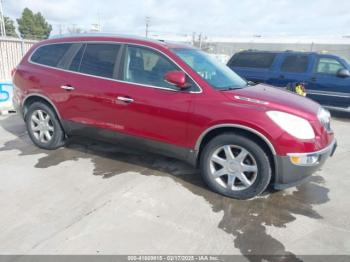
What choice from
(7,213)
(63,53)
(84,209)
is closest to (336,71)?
(63,53)

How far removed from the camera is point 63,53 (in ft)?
14.7

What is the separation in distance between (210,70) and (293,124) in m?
1.35

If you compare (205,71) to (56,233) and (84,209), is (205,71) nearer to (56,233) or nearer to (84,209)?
(84,209)

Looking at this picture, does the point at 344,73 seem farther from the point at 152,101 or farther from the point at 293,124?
the point at 152,101

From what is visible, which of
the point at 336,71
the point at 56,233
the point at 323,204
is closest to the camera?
the point at 56,233

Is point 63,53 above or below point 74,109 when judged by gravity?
above

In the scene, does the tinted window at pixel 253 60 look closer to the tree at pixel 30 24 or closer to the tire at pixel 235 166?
the tire at pixel 235 166

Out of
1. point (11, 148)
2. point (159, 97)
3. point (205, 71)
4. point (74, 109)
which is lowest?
point (11, 148)

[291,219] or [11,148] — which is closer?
[291,219]

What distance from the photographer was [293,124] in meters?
3.09

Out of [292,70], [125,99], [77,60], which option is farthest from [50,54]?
[292,70]

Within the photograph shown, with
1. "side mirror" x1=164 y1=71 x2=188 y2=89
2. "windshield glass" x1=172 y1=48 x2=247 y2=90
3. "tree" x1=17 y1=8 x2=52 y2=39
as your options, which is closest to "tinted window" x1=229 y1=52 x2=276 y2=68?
"windshield glass" x1=172 y1=48 x2=247 y2=90

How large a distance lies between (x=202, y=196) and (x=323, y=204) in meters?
1.42

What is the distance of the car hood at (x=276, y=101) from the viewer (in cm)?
319
